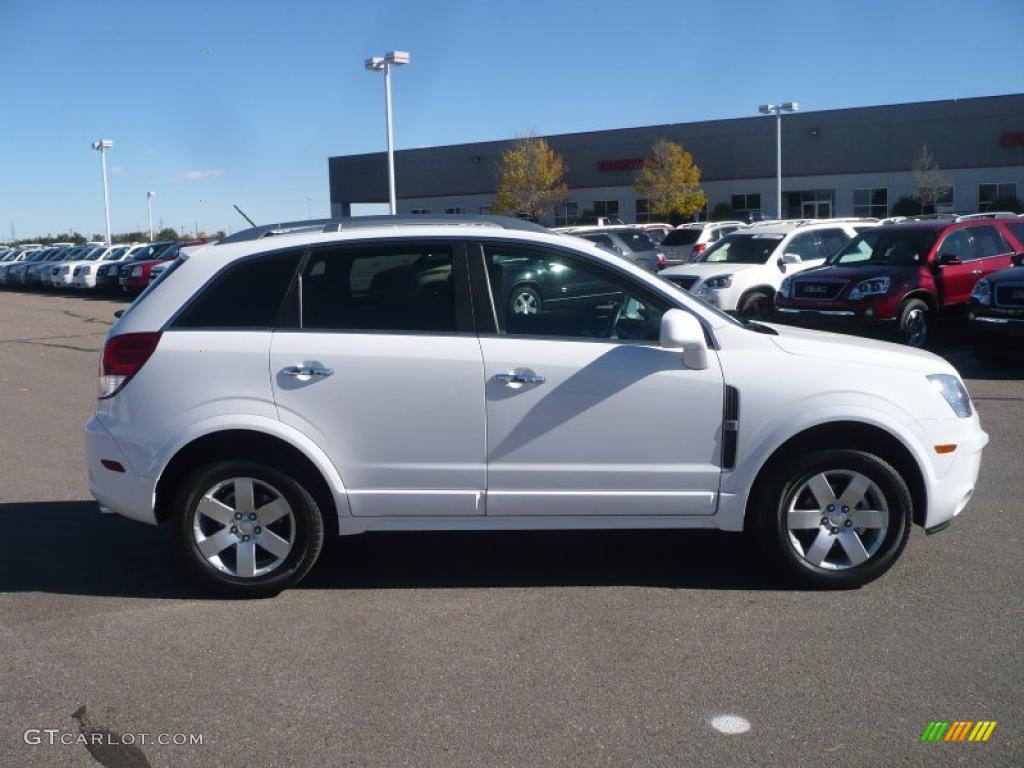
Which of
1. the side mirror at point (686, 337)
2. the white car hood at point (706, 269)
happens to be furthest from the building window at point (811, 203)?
the side mirror at point (686, 337)

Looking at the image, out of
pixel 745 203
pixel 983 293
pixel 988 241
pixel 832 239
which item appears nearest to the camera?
pixel 983 293

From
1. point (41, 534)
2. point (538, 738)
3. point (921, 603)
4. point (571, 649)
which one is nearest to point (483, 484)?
point (571, 649)

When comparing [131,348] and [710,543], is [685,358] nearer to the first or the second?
[710,543]

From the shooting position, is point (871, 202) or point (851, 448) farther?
point (871, 202)

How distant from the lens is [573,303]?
5477mm

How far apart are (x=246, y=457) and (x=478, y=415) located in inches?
45.9

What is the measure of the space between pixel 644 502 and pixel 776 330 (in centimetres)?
125

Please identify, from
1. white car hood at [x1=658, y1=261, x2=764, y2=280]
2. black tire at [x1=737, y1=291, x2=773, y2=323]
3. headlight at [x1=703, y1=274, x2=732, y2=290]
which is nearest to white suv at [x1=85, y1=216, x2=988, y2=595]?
headlight at [x1=703, y1=274, x2=732, y2=290]

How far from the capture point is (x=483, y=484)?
5.24 meters

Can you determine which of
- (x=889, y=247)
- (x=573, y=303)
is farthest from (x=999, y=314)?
(x=573, y=303)

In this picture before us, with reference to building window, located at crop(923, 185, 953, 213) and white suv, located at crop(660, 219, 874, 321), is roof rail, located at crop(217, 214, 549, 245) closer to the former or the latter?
white suv, located at crop(660, 219, 874, 321)

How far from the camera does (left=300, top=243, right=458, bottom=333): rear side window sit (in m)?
5.31

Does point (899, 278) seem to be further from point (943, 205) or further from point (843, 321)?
point (943, 205)

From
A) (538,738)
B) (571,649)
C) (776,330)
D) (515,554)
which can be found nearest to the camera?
(538,738)
